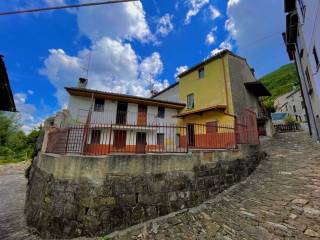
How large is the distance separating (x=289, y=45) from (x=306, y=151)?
9.29 meters

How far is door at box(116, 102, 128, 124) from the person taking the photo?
55.5ft

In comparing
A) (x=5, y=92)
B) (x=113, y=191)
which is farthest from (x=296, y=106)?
(x=5, y=92)

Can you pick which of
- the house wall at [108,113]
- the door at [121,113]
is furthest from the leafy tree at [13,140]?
the door at [121,113]

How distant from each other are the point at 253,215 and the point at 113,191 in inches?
168

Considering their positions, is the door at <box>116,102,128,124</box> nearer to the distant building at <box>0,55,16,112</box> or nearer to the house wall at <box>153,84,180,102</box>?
the house wall at <box>153,84,180,102</box>

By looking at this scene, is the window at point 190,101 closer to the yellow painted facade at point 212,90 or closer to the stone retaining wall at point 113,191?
the yellow painted facade at point 212,90

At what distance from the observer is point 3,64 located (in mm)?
6445

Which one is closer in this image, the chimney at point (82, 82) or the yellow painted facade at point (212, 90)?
the yellow painted facade at point (212, 90)

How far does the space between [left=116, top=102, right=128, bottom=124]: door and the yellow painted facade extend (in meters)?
6.04

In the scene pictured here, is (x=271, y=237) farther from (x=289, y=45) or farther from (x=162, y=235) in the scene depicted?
(x=289, y=45)

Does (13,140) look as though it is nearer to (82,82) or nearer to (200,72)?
(82,82)

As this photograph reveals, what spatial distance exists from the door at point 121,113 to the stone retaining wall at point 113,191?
10288mm

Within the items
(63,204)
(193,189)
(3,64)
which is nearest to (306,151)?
(193,189)

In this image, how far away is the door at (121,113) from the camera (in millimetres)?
16922
